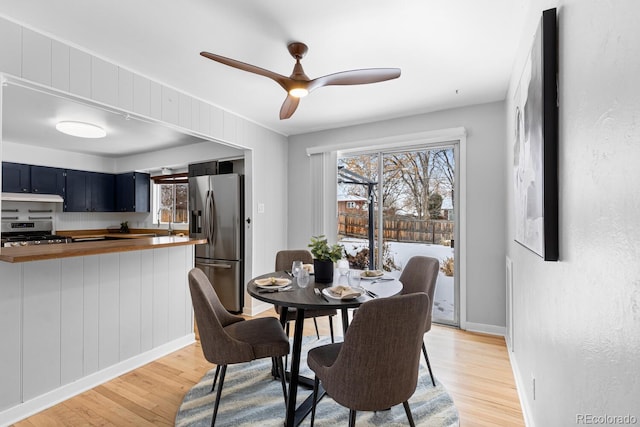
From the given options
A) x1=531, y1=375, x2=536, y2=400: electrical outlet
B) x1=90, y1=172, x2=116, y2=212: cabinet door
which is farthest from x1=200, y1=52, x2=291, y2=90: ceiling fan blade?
x1=90, y1=172, x2=116, y2=212: cabinet door

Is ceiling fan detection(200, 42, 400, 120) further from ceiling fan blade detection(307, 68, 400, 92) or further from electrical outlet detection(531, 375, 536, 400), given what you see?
electrical outlet detection(531, 375, 536, 400)

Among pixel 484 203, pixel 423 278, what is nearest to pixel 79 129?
pixel 423 278

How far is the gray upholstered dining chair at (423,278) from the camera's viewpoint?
233 cm

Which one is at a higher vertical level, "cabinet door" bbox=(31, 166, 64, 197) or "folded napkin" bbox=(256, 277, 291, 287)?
"cabinet door" bbox=(31, 166, 64, 197)

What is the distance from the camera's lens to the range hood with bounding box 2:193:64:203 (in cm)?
471

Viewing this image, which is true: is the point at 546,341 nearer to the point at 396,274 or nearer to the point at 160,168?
the point at 396,274

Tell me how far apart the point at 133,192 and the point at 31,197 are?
1390 millimetres

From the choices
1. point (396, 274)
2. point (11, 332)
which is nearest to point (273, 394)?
point (11, 332)

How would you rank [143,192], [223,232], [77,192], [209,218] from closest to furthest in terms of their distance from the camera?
[223,232] → [209,218] → [77,192] → [143,192]

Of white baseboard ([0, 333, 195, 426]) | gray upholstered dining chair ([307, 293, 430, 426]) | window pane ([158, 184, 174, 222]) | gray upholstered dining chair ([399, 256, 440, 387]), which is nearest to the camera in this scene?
gray upholstered dining chair ([307, 293, 430, 426])

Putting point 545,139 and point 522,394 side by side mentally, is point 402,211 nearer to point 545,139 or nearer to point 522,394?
point 522,394

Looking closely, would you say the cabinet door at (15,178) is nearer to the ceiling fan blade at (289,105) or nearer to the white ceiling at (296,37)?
the white ceiling at (296,37)

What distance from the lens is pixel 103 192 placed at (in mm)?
5953

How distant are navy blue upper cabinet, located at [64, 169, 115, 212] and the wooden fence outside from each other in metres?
4.65
